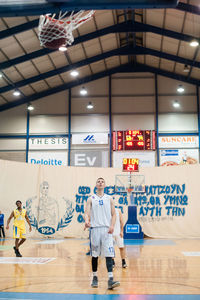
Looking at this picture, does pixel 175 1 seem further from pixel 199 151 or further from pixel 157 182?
pixel 199 151

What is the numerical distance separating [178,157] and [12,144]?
11.0 metres

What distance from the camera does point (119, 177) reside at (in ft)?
54.9

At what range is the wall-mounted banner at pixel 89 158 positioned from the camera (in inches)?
925

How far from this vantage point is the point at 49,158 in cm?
2403

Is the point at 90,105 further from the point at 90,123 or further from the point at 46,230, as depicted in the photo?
the point at 46,230

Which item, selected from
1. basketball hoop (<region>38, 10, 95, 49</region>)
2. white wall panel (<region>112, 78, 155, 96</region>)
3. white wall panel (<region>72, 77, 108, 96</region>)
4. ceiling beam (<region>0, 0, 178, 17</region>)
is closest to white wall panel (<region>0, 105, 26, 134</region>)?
white wall panel (<region>72, 77, 108, 96</region>)

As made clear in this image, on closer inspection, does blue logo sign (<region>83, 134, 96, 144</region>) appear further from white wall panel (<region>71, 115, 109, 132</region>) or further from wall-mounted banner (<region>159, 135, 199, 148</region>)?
wall-mounted banner (<region>159, 135, 199, 148</region>)

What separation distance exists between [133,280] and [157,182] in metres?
10.5

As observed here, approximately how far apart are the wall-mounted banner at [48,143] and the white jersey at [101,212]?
59.8 ft

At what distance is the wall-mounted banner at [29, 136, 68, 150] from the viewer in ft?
79.4

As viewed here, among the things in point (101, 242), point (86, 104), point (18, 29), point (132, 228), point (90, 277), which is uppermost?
point (18, 29)

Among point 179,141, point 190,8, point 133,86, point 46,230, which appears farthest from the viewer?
point 133,86

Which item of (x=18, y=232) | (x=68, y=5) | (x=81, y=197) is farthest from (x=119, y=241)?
(x=81, y=197)

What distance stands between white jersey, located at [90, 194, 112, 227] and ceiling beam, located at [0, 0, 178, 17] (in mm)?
3163
